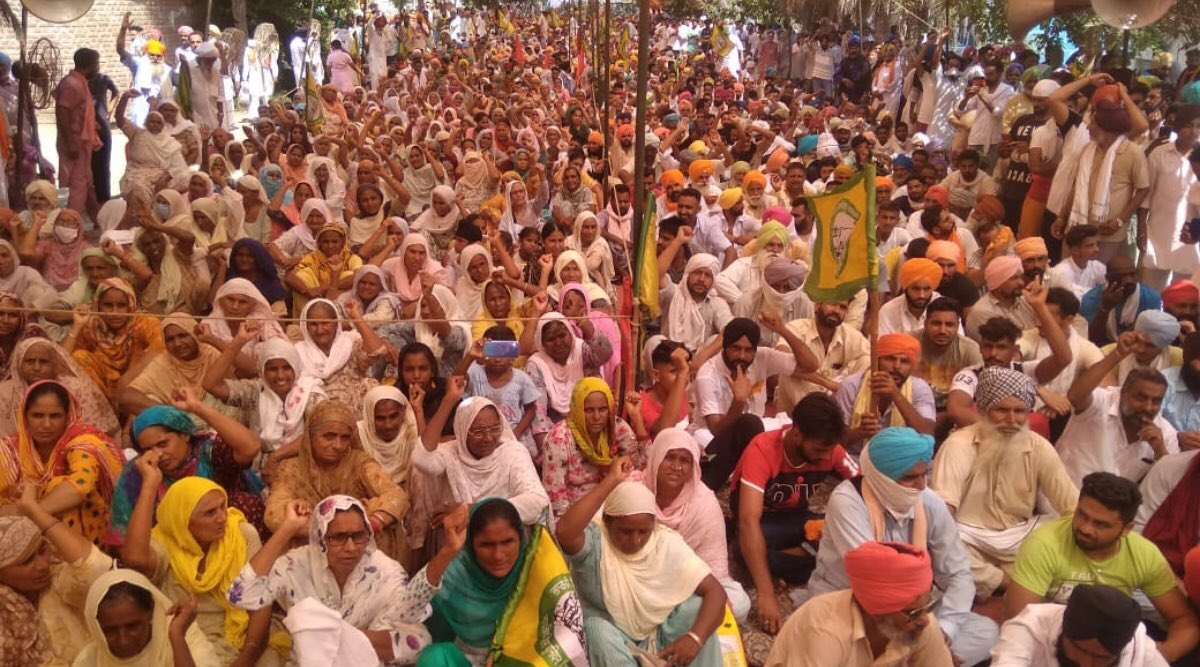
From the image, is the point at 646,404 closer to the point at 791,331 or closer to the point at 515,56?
the point at 791,331

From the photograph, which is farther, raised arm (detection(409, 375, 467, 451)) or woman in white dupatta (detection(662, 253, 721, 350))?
woman in white dupatta (detection(662, 253, 721, 350))

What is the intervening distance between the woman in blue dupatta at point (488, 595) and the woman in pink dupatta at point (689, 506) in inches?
27.4

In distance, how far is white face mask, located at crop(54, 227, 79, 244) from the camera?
21.2ft

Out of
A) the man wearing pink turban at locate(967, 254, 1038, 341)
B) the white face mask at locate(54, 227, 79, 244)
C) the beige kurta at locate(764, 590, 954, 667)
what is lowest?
the beige kurta at locate(764, 590, 954, 667)

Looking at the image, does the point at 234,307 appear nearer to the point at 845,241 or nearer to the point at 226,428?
the point at 226,428

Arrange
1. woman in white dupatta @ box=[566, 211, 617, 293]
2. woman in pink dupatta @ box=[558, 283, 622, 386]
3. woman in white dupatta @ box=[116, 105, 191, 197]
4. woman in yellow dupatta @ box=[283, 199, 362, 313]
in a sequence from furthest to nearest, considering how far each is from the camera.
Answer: woman in white dupatta @ box=[116, 105, 191, 197] < woman in white dupatta @ box=[566, 211, 617, 293] < woman in yellow dupatta @ box=[283, 199, 362, 313] < woman in pink dupatta @ box=[558, 283, 622, 386]

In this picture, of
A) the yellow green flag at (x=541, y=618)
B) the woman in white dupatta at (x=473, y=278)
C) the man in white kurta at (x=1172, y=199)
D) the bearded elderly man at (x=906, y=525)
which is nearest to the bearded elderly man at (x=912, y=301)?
the bearded elderly man at (x=906, y=525)

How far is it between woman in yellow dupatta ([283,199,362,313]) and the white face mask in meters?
1.34

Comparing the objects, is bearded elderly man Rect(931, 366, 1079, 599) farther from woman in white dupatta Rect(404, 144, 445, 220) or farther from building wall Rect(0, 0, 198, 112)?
building wall Rect(0, 0, 198, 112)

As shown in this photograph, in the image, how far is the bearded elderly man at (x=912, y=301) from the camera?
5289mm

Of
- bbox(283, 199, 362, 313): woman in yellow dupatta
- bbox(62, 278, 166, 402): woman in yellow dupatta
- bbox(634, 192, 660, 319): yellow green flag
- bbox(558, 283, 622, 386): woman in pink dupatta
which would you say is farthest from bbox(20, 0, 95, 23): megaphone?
bbox(634, 192, 660, 319): yellow green flag

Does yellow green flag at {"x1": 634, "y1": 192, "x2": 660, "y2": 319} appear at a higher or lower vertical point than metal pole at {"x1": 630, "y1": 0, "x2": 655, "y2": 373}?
lower

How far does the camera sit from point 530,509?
142 inches

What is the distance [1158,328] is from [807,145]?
7548mm
